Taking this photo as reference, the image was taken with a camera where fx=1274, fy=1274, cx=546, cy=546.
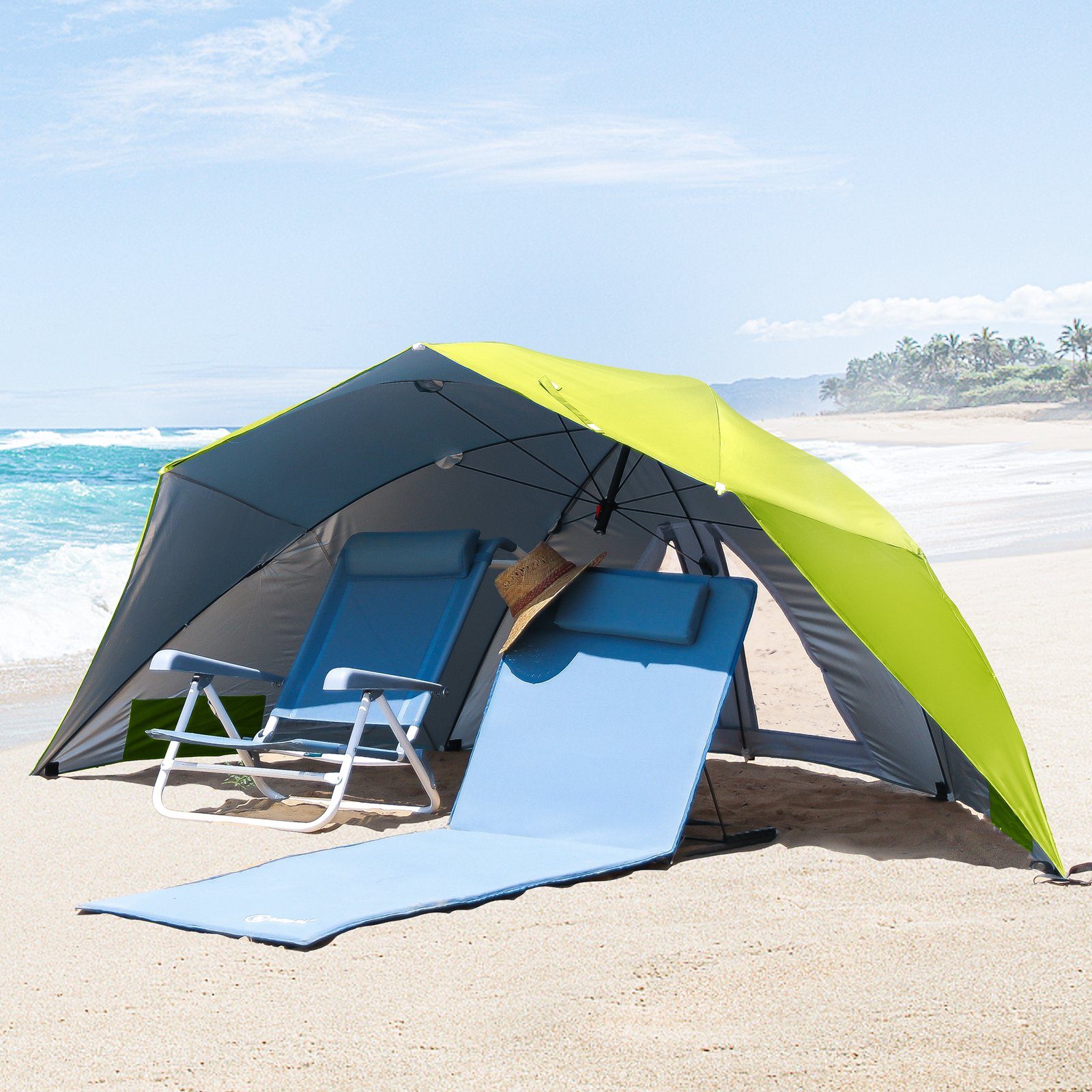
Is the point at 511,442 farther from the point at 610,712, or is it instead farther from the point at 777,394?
the point at 777,394

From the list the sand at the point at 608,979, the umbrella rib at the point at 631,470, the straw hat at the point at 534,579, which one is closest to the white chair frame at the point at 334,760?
the sand at the point at 608,979

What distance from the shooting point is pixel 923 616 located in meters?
3.48

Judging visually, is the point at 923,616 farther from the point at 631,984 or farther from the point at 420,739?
the point at 420,739

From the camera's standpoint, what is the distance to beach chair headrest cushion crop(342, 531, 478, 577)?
4.61 meters

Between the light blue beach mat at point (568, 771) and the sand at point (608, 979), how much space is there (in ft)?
0.47

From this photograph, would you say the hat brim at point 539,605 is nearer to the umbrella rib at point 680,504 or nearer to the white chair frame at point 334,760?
the white chair frame at point 334,760

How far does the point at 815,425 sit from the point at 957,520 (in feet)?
183

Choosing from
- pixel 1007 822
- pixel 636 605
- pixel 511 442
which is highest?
pixel 511 442

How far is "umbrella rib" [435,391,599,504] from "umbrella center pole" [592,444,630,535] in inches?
7.1

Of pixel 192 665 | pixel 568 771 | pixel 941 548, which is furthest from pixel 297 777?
pixel 941 548

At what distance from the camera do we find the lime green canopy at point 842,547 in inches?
130

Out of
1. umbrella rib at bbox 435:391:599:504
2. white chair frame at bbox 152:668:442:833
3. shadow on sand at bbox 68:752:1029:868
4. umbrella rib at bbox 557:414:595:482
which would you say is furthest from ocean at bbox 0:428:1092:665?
umbrella rib at bbox 557:414:595:482

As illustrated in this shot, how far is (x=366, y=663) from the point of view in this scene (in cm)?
453

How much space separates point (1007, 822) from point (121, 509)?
2086cm
